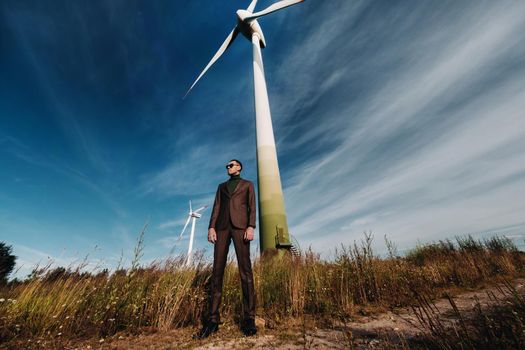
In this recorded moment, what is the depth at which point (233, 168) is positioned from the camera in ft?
16.3

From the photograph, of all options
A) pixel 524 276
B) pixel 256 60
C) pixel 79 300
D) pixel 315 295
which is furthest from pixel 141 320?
pixel 256 60

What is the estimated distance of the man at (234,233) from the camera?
3.99 metres

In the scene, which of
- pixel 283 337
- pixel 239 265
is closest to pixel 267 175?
pixel 239 265

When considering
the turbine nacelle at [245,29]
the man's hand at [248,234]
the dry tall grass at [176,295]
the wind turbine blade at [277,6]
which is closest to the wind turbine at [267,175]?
the wind turbine blade at [277,6]

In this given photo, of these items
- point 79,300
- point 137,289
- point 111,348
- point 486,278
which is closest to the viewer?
point 111,348

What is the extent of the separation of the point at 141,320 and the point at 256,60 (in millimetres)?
14553

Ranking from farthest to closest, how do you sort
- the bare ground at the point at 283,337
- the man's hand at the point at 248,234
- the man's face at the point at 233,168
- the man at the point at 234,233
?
the man's face at the point at 233,168 < the man's hand at the point at 248,234 < the man at the point at 234,233 < the bare ground at the point at 283,337

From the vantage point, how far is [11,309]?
408 centimetres

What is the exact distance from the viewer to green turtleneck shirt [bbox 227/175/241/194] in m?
4.80

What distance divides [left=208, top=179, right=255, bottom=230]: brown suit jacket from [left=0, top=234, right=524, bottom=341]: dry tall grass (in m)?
1.57

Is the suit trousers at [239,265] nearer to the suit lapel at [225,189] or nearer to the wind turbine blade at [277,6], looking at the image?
the suit lapel at [225,189]

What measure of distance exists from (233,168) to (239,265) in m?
1.90

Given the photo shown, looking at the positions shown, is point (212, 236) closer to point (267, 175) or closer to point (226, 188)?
point (226, 188)

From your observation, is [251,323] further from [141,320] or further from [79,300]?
[79,300]
